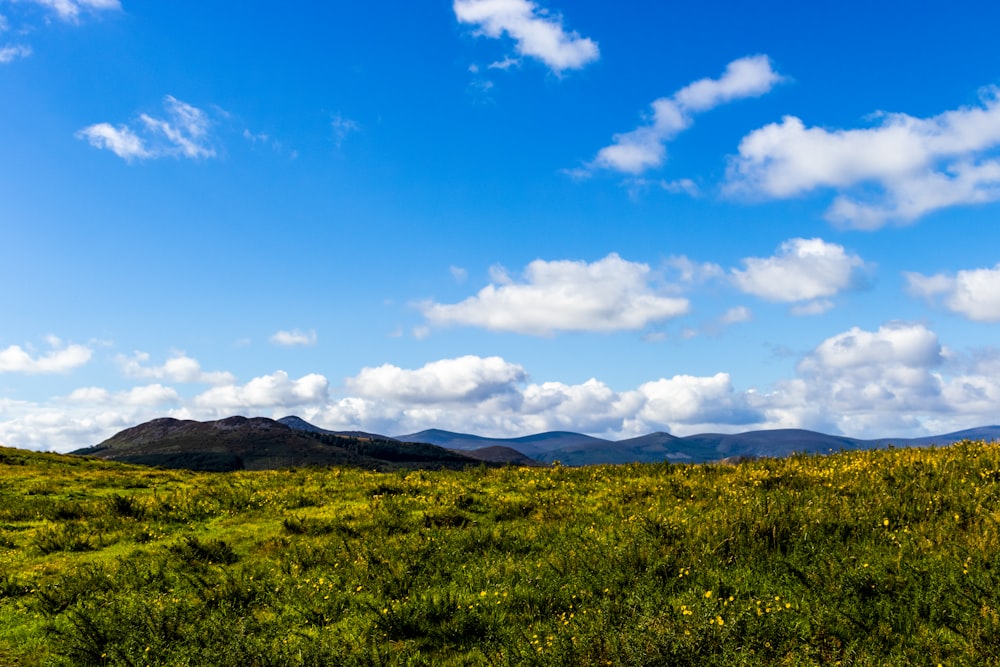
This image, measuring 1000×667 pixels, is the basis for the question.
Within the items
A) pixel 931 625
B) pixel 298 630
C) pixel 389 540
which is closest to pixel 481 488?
pixel 389 540

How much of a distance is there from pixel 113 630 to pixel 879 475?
1550cm

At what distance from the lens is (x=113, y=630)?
9461 millimetres

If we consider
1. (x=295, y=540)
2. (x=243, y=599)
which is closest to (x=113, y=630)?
(x=243, y=599)

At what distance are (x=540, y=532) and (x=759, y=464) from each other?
28.8 feet

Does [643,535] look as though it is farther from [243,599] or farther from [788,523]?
[243,599]

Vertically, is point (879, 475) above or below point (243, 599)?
above

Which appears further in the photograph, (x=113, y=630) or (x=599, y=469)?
(x=599, y=469)

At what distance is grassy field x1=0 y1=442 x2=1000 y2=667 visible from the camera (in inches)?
294

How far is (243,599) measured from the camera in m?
10.6

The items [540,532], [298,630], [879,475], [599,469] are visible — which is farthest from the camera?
[599,469]

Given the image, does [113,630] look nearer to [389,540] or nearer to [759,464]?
[389,540]

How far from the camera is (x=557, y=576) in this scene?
396 inches

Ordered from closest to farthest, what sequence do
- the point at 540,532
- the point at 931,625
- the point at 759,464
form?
the point at 931,625 < the point at 540,532 < the point at 759,464

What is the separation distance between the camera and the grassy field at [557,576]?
24.5ft
